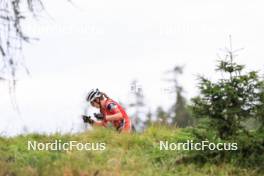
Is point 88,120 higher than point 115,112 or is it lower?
lower

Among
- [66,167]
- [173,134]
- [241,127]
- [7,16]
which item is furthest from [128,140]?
[7,16]

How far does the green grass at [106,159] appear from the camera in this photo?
900 centimetres

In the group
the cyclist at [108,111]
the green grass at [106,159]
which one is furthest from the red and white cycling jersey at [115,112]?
the green grass at [106,159]

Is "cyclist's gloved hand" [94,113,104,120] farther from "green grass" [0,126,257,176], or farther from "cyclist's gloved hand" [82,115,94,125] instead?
"green grass" [0,126,257,176]

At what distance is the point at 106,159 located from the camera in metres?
10.3

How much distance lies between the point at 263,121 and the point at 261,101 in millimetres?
300

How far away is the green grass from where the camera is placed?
9.00 meters

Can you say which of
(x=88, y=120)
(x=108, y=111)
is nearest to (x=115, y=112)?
(x=108, y=111)

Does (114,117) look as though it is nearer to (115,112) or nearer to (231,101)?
(115,112)

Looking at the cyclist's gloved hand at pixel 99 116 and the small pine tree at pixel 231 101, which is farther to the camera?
the cyclist's gloved hand at pixel 99 116

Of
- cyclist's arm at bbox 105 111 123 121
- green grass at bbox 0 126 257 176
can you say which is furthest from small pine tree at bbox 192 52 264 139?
cyclist's arm at bbox 105 111 123 121

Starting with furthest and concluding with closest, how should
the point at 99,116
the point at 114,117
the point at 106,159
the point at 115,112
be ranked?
the point at 99,116, the point at 115,112, the point at 114,117, the point at 106,159

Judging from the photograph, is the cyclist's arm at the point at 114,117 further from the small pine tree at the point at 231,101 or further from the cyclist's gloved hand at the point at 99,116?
the small pine tree at the point at 231,101

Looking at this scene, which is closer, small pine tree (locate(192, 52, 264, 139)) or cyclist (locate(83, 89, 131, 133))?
small pine tree (locate(192, 52, 264, 139))
